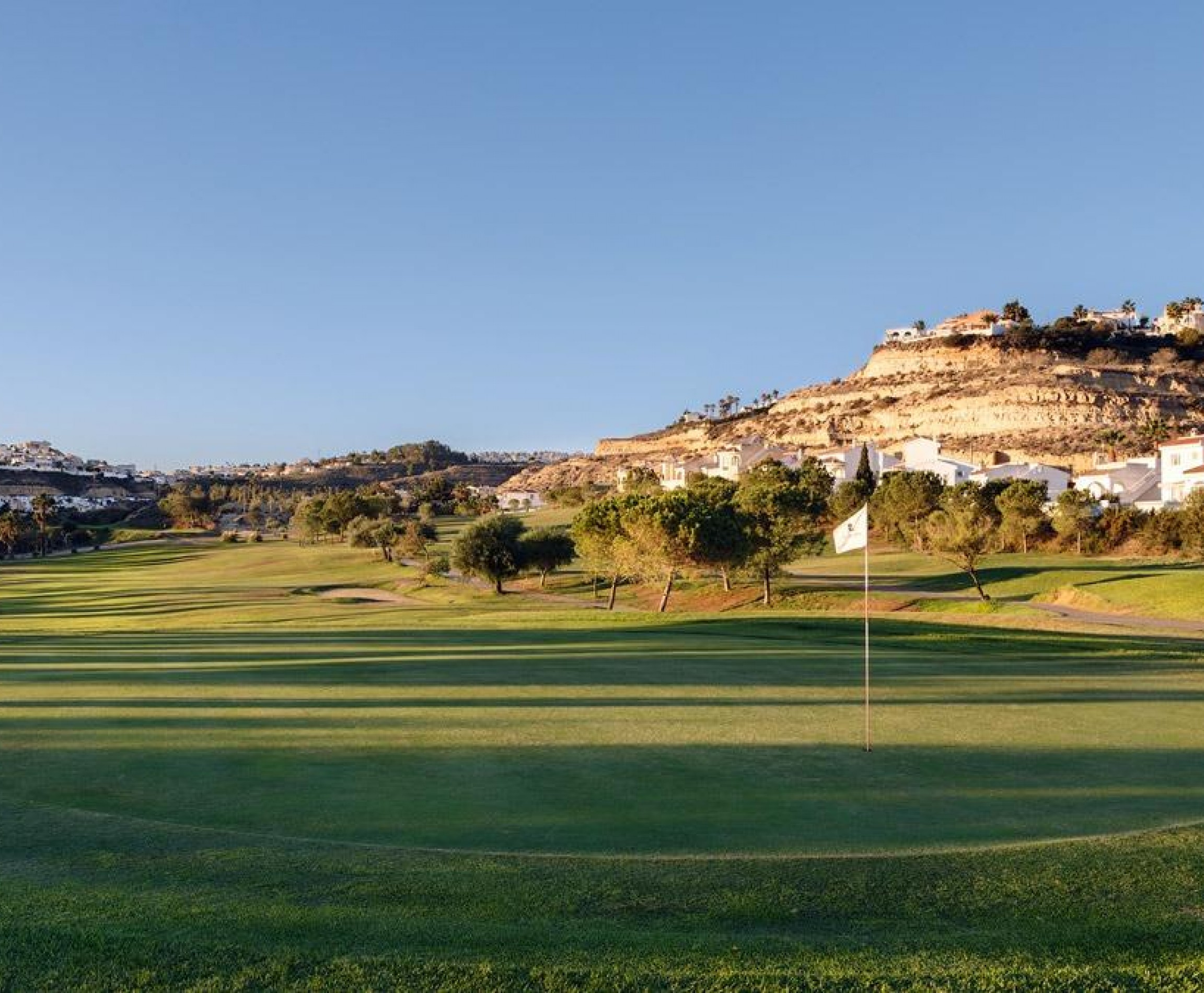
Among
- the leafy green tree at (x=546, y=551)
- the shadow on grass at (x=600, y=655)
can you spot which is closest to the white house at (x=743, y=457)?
the leafy green tree at (x=546, y=551)

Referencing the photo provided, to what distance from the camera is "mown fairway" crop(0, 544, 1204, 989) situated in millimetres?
7086

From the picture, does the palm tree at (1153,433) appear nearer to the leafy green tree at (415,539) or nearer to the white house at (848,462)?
the white house at (848,462)

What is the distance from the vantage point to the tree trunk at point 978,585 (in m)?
55.7

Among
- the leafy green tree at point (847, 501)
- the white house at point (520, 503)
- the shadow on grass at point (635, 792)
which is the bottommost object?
the shadow on grass at point (635, 792)

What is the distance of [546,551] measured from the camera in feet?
245

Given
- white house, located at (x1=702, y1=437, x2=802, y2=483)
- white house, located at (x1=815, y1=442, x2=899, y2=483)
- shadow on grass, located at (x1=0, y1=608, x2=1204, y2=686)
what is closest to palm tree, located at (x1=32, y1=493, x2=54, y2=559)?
white house, located at (x1=702, y1=437, x2=802, y2=483)

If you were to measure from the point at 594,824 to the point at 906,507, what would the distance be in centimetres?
7695

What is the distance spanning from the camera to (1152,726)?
16172 mm

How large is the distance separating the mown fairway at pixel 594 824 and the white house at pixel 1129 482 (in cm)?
8267

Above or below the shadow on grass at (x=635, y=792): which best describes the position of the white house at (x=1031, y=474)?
above

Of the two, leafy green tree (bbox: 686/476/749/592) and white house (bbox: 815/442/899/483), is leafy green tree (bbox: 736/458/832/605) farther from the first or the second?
white house (bbox: 815/442/899/483)

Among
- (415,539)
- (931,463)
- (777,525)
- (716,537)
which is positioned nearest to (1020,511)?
(777,525)

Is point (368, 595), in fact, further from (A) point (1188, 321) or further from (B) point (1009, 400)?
(A) point (1188, 321)

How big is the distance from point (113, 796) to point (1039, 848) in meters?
10.2
